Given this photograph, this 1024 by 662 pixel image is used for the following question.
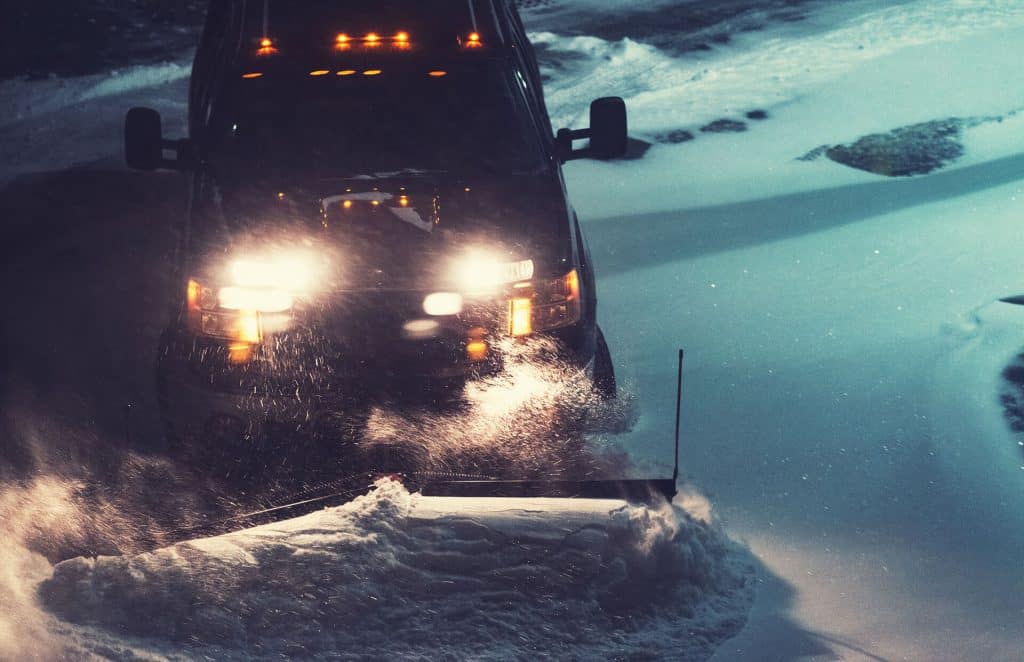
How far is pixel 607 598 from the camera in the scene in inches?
143

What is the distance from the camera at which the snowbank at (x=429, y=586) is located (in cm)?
338

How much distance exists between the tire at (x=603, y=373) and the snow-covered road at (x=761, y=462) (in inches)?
12.2

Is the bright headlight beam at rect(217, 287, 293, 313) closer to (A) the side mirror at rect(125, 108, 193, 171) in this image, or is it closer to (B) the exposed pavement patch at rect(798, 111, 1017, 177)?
(A) the side mirror at rect(125, 108, 193, 171)

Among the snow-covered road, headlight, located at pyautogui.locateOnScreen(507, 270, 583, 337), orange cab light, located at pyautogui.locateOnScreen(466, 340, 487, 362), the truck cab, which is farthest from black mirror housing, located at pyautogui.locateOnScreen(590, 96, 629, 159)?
orange cab light, located at pyautogui.locateOnScreen(466, 340, 487, 362)

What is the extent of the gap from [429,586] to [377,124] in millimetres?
2133

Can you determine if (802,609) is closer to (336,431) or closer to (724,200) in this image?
(336,431)

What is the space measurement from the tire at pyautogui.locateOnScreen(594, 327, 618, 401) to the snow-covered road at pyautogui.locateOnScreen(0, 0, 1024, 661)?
31 centimetres

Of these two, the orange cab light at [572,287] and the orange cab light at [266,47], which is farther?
the orange cab light at [266,47]

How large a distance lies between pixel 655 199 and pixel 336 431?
5.36 metres

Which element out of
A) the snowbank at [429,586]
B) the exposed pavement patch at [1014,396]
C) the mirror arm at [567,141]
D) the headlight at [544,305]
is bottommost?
the exposed pavement patch at [1014,396]

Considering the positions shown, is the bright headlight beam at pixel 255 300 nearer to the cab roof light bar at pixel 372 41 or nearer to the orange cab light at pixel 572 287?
the orange cab light at pixel 572 287

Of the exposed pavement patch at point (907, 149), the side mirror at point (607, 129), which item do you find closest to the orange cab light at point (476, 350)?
the side mirror at point (607, 129)

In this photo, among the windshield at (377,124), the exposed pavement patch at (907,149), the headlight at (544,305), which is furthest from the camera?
the exposed pavement patch at (907,149)

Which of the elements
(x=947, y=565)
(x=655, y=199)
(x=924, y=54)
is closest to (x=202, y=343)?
(x=947, y=565)
